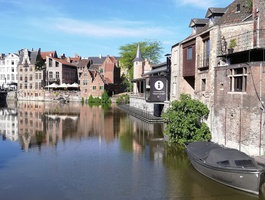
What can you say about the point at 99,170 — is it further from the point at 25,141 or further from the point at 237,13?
the point at 237,13

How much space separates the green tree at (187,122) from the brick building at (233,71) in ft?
2.06

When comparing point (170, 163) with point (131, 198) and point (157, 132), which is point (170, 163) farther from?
→ point (157, 132)

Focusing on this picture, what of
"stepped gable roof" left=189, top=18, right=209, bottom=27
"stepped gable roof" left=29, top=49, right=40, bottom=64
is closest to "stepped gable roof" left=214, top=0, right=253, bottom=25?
"stepped gable roof" left=189, top=18, right=209, bottom=27

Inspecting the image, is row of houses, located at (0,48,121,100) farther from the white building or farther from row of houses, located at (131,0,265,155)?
row of houses, located at (131,0,265,155)

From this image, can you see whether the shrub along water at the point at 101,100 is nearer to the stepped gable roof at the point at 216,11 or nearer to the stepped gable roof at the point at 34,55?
the stepped gable roof at the point at 34,55

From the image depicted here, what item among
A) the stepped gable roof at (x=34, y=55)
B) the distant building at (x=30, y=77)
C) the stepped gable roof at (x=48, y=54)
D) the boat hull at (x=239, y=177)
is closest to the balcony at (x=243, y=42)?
the boat hull at (x=239, y=177)

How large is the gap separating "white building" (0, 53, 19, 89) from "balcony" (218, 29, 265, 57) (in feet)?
297

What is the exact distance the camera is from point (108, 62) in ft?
301

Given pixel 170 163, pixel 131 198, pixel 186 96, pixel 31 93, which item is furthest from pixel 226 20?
pixel 31 93

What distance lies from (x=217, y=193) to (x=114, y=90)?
245ft

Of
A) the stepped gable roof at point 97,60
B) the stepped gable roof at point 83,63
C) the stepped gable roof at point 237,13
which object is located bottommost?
the stepped gable roof at point 237,13

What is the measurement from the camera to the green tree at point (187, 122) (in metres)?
21.8

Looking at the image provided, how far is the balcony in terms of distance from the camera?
1906 cm

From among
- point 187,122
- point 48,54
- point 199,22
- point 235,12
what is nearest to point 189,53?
point 199,22
